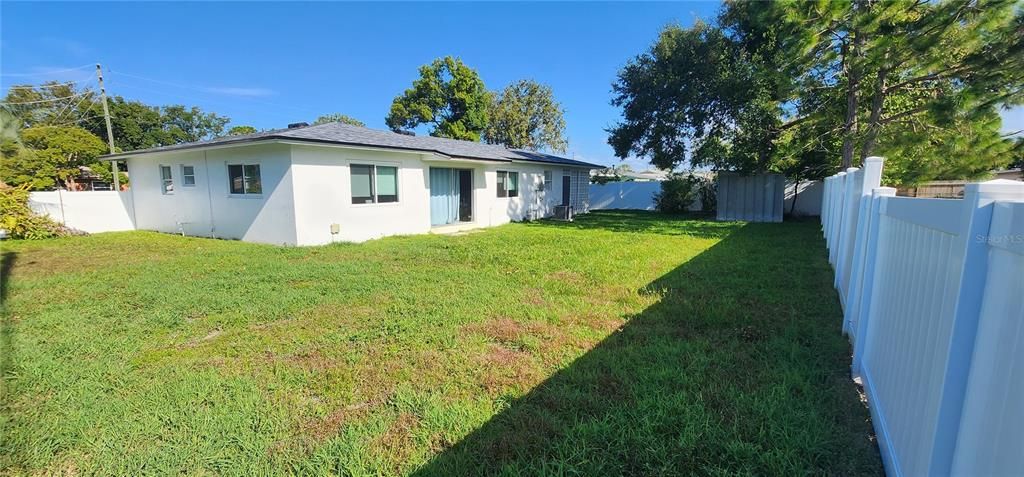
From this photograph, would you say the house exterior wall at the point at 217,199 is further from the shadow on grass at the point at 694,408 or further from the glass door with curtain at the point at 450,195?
the shadow on grass at the point at 694,408

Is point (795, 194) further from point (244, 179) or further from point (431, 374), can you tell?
point (244, 179)

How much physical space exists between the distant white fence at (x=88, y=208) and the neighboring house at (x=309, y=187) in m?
0.38

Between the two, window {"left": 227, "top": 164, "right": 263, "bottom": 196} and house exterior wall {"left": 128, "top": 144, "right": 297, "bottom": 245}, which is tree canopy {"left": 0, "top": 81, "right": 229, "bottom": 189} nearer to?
house exterior wall {"left": 128, "top": 144, "right": 297, "bottom": 245}

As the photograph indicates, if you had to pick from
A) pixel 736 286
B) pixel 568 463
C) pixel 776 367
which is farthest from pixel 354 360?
pixel 736 286

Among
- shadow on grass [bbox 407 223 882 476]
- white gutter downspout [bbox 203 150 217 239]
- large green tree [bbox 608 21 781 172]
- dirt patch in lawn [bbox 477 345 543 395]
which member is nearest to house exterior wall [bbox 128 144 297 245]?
white gutter downspout [bbox 203 150 217 239]

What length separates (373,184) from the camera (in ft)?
36.0

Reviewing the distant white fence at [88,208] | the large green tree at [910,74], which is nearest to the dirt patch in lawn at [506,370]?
the large green tree at [910,74]

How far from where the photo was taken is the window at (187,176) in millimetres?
11804

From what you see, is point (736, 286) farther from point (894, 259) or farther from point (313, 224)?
point (313, 224)

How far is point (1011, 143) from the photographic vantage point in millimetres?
9055

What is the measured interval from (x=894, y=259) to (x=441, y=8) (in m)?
14.0

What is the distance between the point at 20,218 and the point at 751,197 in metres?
21.7

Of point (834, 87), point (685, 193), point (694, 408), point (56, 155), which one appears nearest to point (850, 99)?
point (834, 87)

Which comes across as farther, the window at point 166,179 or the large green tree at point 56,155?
the large green tree at point 56,155
